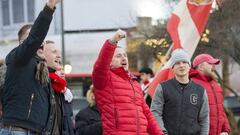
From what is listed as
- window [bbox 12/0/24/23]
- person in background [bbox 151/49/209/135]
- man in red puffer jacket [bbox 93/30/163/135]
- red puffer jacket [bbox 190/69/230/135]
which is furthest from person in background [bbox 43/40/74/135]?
window [bbox 12/0/24/23]

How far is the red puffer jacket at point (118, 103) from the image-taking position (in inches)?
206

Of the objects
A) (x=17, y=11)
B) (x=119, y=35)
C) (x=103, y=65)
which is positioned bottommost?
(x=17, y=11)

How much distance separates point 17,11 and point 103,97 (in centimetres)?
2252

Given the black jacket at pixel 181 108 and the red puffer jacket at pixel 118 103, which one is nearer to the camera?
the red puffer jacket at pixel 118 103

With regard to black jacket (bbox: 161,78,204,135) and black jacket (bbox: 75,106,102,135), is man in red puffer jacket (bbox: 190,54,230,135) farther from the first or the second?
black jacket (bbox: 75,106,102,135)

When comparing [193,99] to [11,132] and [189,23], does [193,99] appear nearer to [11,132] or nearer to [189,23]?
[11,132]

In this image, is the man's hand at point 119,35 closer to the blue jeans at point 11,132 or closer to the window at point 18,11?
the blue jeans at point 11,132

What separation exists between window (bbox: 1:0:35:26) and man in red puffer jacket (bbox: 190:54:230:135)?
2008cm

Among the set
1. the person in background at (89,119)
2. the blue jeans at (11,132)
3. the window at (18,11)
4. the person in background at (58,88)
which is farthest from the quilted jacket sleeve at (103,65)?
the window at (18,11)

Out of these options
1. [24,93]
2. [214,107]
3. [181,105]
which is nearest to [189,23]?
[214,107]

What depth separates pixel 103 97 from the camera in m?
5.27

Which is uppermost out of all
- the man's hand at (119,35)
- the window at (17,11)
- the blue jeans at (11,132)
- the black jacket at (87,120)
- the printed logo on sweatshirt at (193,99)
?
the man's hand at (119,35)

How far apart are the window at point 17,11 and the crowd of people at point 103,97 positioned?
66.5 ft

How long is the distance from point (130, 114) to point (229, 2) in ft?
13.5
